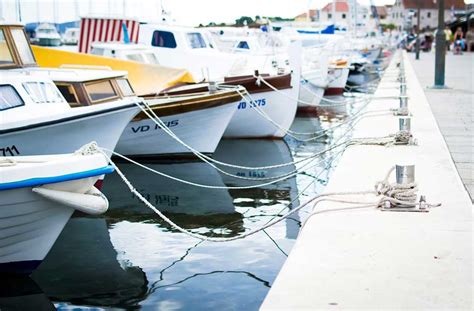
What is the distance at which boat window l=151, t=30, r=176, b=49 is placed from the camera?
21.0 m

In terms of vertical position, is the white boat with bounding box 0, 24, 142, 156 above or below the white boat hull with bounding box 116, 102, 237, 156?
above

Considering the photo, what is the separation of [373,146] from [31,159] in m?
4.88

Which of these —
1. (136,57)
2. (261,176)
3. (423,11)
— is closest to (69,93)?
(261,176)

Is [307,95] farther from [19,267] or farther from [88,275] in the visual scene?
[19,267]

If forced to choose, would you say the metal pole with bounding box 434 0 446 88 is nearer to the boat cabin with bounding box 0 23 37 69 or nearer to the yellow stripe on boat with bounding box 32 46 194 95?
the yellow stripe on boat with bounding box 32 46 194 95

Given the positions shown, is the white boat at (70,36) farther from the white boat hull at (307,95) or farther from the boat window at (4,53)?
the boat window at (4,53)

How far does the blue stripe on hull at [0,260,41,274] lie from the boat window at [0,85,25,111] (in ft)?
12.1

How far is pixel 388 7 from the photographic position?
184375 millimetres

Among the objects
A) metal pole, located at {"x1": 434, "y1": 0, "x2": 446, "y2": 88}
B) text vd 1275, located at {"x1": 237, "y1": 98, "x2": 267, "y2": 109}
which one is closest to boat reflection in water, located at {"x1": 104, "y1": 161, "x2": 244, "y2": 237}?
text vd 1275, located at {"x1": 237, "y1": 98, "x2": 267, "y2": 109}

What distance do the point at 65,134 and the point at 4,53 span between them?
2.29 m

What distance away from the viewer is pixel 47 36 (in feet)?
219

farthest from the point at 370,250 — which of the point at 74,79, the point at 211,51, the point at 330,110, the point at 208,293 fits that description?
the point at 330,110

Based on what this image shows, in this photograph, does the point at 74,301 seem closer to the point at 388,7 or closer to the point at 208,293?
the point at 208,293

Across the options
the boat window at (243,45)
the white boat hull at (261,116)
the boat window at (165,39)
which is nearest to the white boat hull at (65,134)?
the white boat hull at (261,116)
